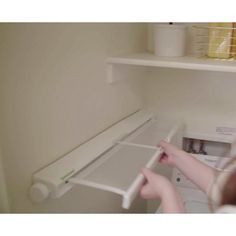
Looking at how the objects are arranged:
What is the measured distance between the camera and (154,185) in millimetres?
796

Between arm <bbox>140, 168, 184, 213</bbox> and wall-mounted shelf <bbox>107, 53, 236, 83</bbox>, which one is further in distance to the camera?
wall-mounted shelf <bbox>107, 53, 236, 83</bbox>

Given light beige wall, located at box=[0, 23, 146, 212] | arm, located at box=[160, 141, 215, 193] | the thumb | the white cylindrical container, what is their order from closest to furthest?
light beige wall, located at box=[0, 23, 146, 212]
the thumb
arm, located at box=[160, 141, 215, 193]
the white cylindrical container

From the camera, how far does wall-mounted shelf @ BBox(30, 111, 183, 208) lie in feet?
2.50

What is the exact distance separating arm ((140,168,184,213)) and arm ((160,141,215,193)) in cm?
21

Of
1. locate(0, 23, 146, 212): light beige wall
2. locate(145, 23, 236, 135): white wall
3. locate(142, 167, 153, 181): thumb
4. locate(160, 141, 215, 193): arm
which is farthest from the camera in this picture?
locate(145, 23, 236, 135): white wall

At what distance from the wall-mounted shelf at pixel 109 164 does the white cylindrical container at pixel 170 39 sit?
0.31m

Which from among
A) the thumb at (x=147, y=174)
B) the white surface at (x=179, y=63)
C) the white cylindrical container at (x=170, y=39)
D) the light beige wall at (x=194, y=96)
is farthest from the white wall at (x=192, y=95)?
the thumb at (x=147, y=174)

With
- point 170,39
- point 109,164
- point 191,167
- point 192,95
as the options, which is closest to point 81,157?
point 109,164

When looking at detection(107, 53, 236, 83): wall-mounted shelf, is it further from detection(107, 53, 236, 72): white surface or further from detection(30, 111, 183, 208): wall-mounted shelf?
detection(30, 111, 183, 208): wall-mounted shelf

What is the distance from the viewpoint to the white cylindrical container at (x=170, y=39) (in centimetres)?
114

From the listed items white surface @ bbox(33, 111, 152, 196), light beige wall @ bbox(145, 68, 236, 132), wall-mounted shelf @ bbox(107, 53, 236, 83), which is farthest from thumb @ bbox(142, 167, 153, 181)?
light beige wall @ bbox(145, 68, 236, 132)

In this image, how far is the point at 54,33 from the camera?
31.1 inches

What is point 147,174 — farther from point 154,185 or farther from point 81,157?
point 81,157
